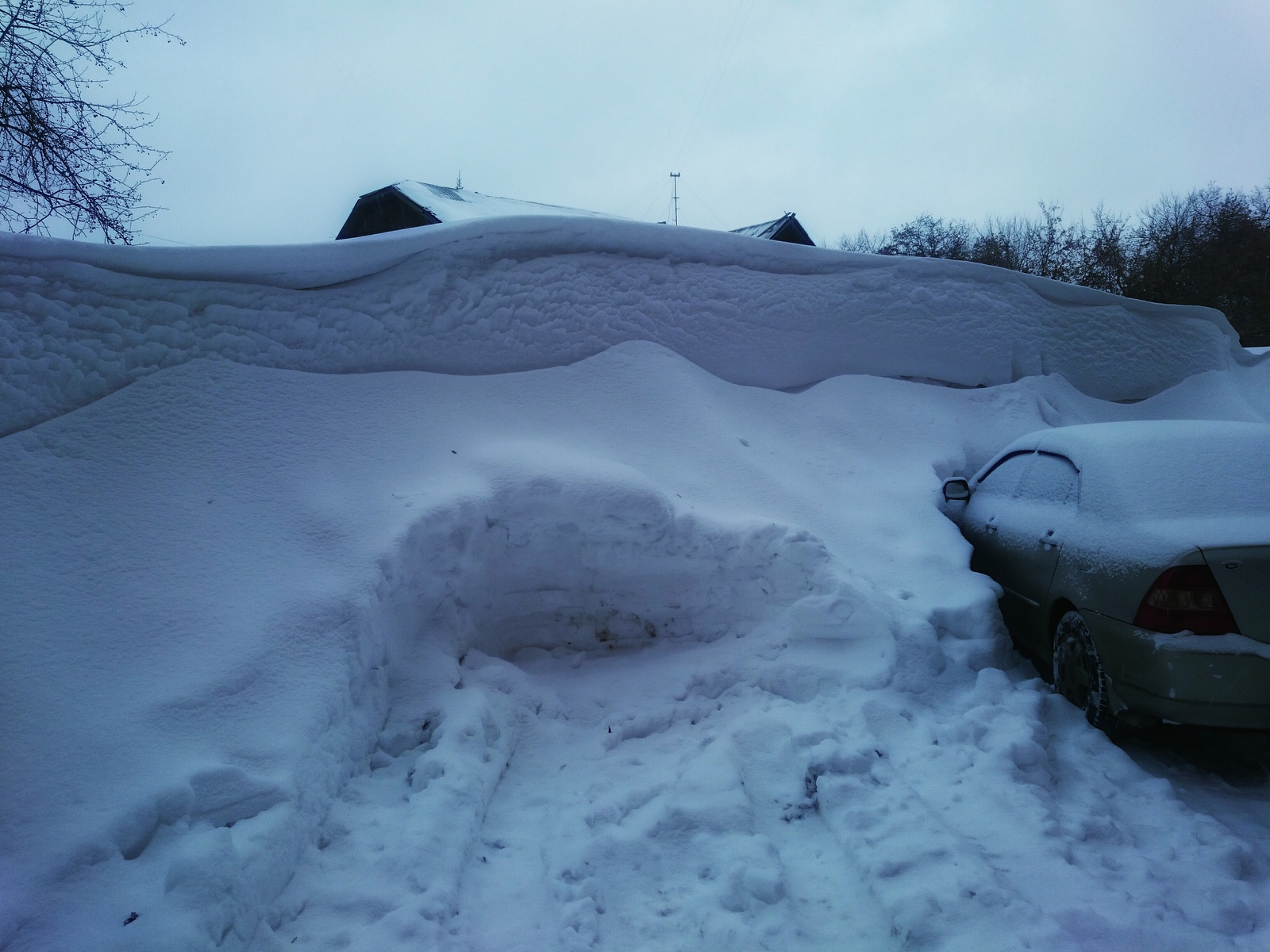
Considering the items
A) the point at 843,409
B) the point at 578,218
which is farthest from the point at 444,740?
the point at 843,409

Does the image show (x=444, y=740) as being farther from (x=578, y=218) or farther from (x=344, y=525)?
(x=578, y=218)

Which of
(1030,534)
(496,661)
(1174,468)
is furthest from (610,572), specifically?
(1174,468)

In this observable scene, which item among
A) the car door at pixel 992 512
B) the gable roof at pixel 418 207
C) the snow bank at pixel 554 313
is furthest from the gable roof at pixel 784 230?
the car door at pixel 992 512

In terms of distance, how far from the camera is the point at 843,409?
6.52 meters

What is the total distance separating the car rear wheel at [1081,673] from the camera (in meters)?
3.15

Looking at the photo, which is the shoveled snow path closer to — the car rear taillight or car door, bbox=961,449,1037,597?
the car rear taillight

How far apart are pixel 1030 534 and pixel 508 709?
296 centimetres

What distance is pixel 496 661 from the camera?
3.80m

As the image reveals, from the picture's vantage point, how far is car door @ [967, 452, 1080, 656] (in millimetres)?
3680

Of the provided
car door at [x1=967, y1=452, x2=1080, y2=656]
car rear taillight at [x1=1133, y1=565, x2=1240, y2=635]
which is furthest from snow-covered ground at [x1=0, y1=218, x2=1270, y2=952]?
car rear taillight at [x1=1133, y1=565, x2=1240, y2=635]

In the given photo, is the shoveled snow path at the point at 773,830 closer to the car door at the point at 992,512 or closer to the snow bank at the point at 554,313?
the car door at the point at 992,512

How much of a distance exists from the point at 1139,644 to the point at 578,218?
15.7 ft

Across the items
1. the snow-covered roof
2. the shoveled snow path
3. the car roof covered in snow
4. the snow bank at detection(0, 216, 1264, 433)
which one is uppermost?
the snow-covered roof

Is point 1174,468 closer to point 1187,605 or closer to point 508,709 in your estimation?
point 1187,605
